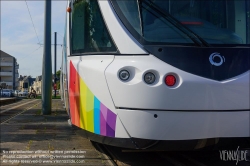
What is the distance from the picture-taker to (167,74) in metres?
4.55

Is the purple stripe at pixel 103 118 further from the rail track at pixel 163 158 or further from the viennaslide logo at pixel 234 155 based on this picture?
the viennaslide logo at pixel 234 155

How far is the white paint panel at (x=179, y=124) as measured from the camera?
4.52 m

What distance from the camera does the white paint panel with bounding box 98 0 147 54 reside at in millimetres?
4867

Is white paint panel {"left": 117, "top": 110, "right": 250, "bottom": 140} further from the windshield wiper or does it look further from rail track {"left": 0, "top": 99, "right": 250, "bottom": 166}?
rail track {"left": 0, "top": 99, "right": 250, "bottom": 166}

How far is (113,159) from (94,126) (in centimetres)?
154

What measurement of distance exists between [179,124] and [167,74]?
63 centimetres

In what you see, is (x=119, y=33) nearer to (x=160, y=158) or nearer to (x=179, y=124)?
(x=179, y=124)

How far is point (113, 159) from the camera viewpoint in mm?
6457

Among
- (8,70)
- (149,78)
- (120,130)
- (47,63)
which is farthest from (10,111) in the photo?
(8,70)

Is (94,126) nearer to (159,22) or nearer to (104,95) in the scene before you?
(104,95)

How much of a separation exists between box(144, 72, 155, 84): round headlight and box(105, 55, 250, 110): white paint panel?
0.16 ft

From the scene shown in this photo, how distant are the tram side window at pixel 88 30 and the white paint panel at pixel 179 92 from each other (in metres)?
0.66

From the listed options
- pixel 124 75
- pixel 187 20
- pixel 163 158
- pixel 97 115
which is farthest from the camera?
pixel 163 158

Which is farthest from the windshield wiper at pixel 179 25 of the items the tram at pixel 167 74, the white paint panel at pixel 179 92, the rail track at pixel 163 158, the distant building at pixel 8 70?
the distant building at pixel 8 70
